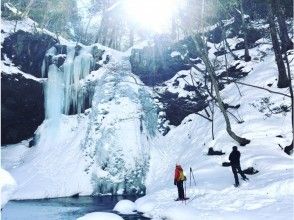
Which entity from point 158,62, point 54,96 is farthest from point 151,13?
point 54,96

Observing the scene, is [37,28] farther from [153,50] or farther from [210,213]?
[210,213]

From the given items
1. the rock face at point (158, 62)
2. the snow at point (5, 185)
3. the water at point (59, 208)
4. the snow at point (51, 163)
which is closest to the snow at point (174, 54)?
the rock face at point (158, 62)

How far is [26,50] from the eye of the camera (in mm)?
40781

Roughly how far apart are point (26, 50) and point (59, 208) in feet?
68.6

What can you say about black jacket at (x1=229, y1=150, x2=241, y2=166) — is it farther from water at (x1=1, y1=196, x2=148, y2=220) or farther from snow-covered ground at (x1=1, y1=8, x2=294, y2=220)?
water at (x1=1, y1=196, x2=148, y2=220)

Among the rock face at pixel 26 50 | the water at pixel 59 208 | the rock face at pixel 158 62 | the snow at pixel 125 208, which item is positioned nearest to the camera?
the snow at pixel 125 208

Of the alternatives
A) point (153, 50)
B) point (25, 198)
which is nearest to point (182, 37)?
point (153, 50)

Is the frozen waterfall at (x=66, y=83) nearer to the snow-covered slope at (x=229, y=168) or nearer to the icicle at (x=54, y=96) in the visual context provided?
the icicle at (x=54, y=96)

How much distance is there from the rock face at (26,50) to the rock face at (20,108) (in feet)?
5.24

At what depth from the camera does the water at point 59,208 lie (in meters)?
22.0

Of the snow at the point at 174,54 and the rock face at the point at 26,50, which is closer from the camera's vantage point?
the snow at the point at 174,54

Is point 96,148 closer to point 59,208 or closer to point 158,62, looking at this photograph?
point 59,208

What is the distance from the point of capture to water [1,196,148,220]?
72.1 ft

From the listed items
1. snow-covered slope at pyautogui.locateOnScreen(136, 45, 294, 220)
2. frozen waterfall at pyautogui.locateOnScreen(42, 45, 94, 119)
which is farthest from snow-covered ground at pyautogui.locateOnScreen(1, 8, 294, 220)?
frozen waterfall at pyautogui.locateOnScreen(42, 45, 94, 119)
